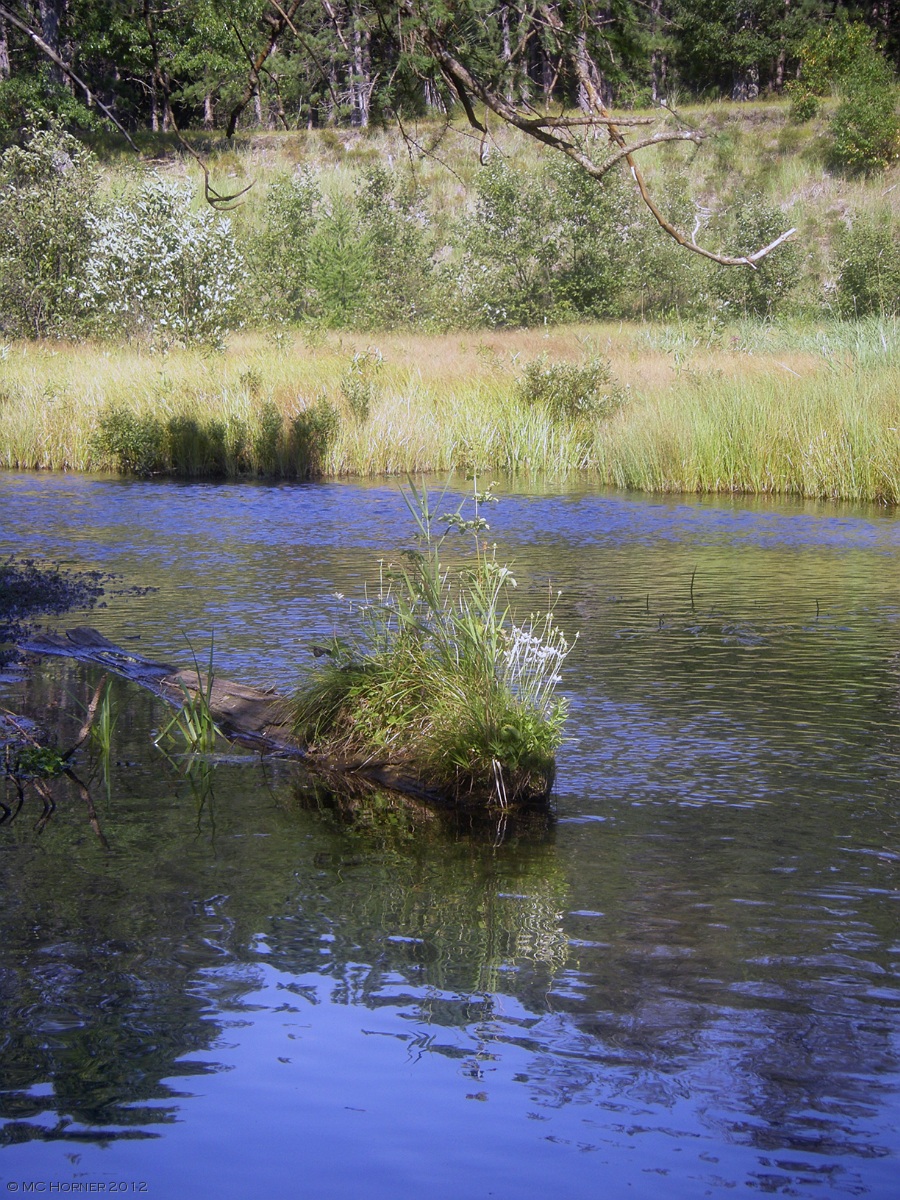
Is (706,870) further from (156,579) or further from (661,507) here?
(661,507)

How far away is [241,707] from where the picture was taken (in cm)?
603

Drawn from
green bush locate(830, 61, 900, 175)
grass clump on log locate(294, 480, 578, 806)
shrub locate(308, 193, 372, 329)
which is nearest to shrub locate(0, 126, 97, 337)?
shrub locate(308, 193, 372, 329)

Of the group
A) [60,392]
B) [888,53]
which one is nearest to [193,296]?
[60,392]

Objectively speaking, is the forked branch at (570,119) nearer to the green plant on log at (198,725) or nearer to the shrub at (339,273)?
the green plant on log at (198,725)

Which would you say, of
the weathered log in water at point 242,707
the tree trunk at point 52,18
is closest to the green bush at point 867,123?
the tree trunk at point 52,18

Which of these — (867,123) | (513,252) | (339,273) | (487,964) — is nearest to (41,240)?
(339,273)

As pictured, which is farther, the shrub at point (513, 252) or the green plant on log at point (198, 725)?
the shrub at point (513, 252)

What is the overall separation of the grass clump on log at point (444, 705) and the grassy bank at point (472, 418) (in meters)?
9.10

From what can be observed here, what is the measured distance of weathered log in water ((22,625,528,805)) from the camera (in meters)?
5.28

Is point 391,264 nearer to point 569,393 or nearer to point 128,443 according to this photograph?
point 569,393

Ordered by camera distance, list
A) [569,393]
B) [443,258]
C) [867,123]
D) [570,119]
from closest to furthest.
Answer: [570,119] < [569,393] < [443,258] < [867,123]

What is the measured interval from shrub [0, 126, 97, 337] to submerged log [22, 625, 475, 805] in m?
18.9

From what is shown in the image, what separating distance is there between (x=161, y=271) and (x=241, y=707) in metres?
19.7

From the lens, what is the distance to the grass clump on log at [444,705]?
16.4ft
